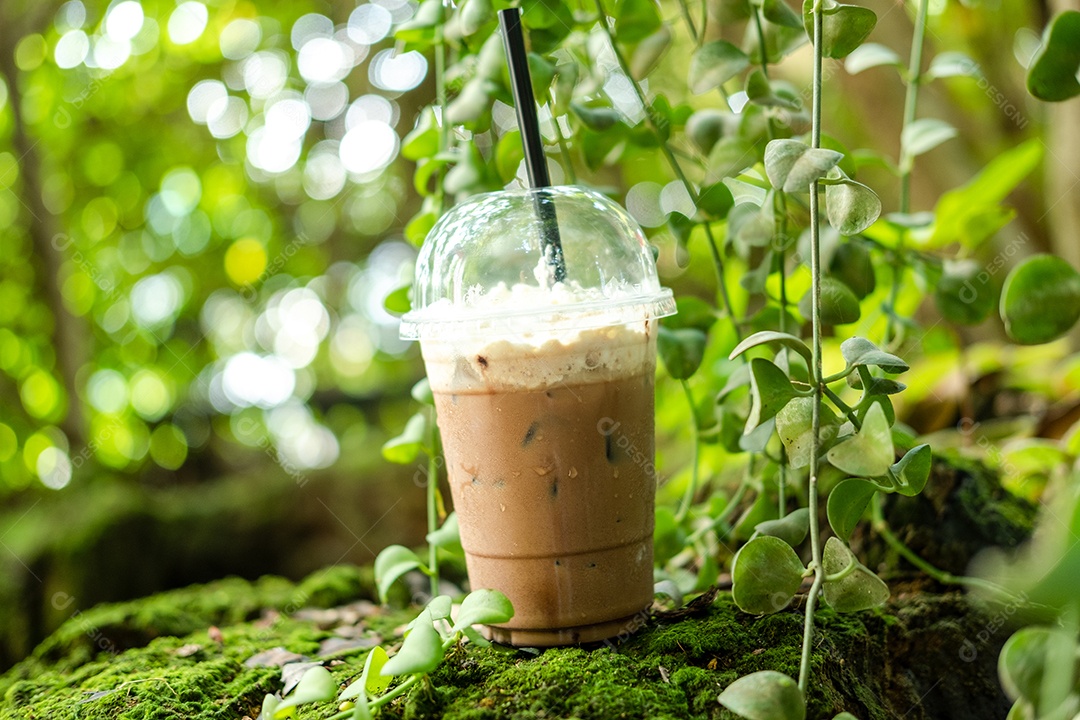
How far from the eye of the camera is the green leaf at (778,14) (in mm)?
927

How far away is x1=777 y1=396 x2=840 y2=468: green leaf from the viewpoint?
2.49 feet

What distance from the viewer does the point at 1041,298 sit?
85 centimetres

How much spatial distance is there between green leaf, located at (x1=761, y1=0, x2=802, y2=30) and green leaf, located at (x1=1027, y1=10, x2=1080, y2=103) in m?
0.26

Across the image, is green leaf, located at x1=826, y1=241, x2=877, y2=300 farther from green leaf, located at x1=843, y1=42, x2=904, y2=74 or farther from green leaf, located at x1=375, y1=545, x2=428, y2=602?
green leaf, located at x1=375, y1=545, x2=428, y2=602

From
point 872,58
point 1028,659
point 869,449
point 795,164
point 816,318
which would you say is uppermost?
point 872,58

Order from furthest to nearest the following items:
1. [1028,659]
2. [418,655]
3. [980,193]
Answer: [980,193] < [418,655] < [1028,659]

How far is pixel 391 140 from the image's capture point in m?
2.51

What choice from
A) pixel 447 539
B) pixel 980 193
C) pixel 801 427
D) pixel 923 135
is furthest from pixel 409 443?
pixel 980 193

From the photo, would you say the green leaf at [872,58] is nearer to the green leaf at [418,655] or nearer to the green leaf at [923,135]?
the green leaf at [923,135]

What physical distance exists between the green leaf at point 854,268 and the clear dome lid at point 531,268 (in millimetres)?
242

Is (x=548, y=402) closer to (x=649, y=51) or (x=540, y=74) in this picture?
(x=540, y=74)

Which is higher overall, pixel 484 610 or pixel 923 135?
pixel 923 135

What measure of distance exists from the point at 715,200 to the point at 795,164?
0.28m

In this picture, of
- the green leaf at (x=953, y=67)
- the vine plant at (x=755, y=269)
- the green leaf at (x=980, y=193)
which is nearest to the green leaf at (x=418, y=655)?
the vine plant at (x=755, y=269)
